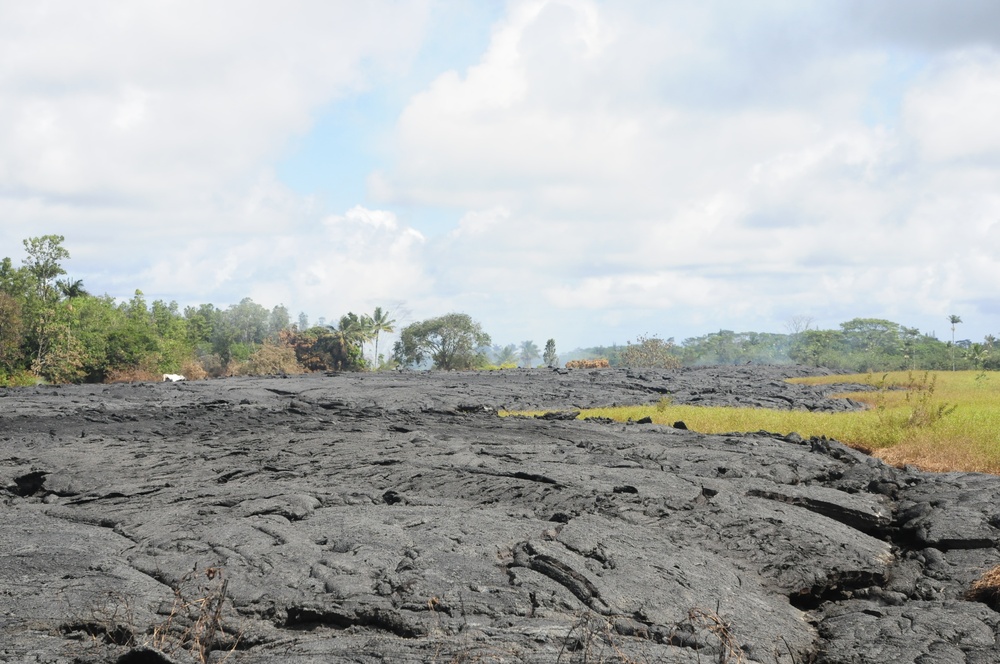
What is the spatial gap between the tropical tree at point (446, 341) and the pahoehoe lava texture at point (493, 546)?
49.9 metres

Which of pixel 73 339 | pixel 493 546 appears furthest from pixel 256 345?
pixel 493 546

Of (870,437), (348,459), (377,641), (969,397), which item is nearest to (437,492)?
(348,459)

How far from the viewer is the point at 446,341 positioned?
6669 cm

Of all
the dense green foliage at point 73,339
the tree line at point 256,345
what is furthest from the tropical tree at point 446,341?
the dense green foliage at point 73,339

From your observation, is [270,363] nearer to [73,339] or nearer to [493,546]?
[73,339]

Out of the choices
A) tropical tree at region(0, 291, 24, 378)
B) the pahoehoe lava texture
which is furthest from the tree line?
the pahoehoe lava texture

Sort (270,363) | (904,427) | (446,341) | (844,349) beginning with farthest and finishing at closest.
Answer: (844,349)
(446,341)
(270,363)
(904,427)

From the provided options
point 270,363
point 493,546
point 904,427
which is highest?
point 270,363

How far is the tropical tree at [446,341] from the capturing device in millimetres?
65938

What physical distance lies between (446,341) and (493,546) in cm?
5859

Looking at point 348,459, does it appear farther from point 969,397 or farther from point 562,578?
point 969,397

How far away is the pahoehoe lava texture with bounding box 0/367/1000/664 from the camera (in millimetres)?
6477

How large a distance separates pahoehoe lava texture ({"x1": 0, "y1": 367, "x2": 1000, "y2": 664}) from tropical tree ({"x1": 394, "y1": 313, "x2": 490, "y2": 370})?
49.9 m

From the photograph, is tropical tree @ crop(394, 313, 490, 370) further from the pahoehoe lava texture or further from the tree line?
the pahoehoe lava texture
